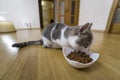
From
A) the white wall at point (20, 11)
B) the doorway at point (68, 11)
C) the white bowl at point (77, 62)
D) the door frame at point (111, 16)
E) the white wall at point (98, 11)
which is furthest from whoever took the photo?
the doorway at point (68, 11)

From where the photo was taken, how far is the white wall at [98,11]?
7.19ft

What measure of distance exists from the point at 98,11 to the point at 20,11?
9.96 feet

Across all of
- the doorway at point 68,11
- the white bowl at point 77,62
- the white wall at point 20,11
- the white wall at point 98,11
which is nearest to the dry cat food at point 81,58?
the white bowl at point 77,62

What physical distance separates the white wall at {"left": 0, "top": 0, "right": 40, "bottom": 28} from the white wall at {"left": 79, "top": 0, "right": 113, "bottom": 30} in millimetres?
2203

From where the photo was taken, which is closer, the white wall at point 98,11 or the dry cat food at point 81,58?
the dry cat food at point 81,58

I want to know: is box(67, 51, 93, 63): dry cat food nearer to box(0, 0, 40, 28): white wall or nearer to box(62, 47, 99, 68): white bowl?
box(62, 47, 99, 68): white bowl

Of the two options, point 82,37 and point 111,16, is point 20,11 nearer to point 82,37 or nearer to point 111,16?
point 111,16

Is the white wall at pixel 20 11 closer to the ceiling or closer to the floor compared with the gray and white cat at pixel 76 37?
closer to the ceiling

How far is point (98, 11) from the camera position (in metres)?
2.39

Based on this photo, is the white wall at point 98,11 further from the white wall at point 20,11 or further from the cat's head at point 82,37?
the white wall at point 20,11

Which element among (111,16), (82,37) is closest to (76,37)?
(82,37)

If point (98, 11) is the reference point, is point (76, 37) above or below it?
below

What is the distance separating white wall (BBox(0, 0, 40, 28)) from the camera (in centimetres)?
315

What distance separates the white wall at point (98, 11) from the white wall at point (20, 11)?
2203 mm
